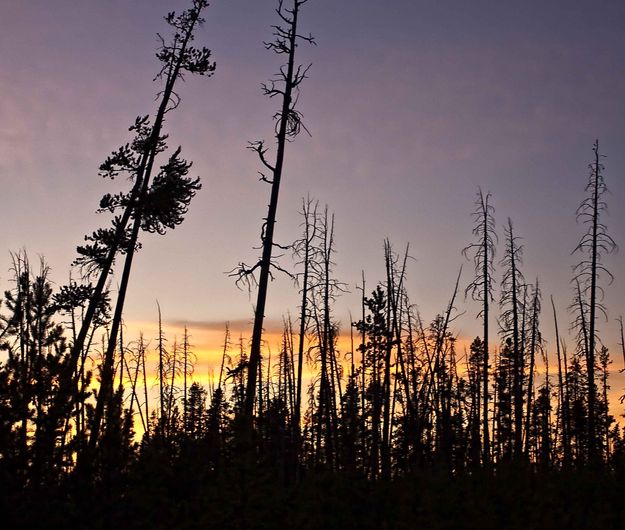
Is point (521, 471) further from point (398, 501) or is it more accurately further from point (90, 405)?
point (90, 405)

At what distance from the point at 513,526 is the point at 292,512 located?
3556 millimetres

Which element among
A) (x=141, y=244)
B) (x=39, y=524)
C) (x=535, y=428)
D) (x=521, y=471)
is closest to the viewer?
(x=39, y=524)

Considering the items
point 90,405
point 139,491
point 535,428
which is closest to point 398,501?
point 139,491

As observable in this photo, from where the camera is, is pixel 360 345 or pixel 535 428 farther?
pixel 535 428

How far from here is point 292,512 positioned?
11.0m

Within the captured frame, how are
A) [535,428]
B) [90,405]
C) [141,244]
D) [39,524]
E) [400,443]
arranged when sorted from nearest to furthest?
[39,524] < [90,405] < [141,244] < [400,443] < [535,428]

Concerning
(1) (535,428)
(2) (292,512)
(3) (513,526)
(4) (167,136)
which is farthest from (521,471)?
(1) (535,428)

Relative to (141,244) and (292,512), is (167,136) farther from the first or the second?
(292,512)

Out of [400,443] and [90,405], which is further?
[400,443]

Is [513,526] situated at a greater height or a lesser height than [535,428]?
lesser

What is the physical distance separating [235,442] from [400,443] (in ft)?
121

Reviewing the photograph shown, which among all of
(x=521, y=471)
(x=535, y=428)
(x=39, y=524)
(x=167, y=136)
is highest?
(x=167, y=136)

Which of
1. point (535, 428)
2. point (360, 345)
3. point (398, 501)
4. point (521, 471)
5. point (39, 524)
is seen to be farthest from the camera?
point (535, 428)

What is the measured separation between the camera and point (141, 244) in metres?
20.9
